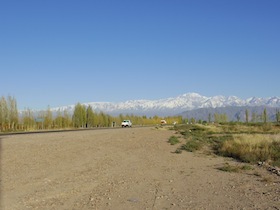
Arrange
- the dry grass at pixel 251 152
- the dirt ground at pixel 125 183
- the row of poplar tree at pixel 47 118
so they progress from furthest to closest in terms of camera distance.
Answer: the row of poplar tree at pixel 47 118 → the dry grass at pixel 251 152 → the dirt ground at pixel 125 183

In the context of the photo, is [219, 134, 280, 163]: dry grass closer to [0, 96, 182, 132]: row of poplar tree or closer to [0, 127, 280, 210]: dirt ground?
[0, 127, 280, 210]: dirt ground

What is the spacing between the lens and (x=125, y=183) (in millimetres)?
12836

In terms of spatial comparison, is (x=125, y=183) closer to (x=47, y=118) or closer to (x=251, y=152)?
(x=251, y=152)

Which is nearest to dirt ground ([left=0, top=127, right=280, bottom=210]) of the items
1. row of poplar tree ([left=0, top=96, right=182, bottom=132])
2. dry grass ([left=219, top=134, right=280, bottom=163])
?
dry grass ([left=219, top=134, right=280, bottom=163])

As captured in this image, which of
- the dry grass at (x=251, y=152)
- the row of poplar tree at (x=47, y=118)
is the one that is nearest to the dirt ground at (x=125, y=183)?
the dry grass at (x=251, y=152)

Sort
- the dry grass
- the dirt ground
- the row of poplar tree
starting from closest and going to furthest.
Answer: the dirt ground → the dry grass → the row of poplar tree

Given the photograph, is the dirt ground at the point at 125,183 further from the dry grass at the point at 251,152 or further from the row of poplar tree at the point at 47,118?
the row of poplar tree at the point at 47,118

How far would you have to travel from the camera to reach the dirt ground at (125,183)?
9.95 m

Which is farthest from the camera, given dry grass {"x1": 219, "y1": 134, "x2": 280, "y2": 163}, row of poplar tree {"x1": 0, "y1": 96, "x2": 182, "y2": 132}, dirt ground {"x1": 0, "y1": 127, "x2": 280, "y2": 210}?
row of poplar tree {"x1": 0, "y1": 96, "x2": 182, "y2": 132}

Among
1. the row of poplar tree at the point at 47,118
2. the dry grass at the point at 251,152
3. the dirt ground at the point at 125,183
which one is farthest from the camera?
the row of poplar tree at the point at 47,118

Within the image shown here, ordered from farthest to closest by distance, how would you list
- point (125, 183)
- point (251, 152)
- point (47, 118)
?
1. point (47, 118)
2. point (251, 152)
3. point (125, 183)

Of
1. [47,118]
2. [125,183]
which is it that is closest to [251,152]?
[125,183]

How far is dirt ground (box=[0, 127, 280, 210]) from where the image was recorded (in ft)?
32.6

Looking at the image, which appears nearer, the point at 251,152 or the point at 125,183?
the point at 125,183
